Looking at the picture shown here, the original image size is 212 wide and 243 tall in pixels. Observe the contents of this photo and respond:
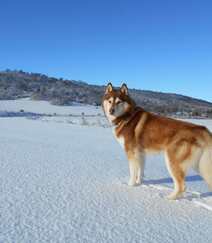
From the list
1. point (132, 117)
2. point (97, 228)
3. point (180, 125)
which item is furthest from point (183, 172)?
point (97, 228)

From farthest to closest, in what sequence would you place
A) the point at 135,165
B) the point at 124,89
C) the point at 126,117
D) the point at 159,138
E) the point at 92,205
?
the point at 124,89 < the point at 126,117 < the point at 135,165 < the point at 159,138 < the point at 92,205

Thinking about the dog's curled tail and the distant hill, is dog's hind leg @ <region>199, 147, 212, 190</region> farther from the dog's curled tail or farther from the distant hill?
the distant hill

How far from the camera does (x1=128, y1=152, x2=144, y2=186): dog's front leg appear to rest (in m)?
5.57

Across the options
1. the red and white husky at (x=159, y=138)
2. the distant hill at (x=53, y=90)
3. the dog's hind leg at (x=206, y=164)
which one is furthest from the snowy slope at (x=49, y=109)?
the dog's hind leg at (x=206, y=164)

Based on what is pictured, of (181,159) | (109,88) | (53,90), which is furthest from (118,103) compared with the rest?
(53,90)

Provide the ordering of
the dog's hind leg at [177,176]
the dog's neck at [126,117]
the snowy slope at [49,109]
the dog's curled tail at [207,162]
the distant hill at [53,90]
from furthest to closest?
the distant hill at [53,90] < the snowy slope at [49,109] < the dog's neck at [126,117] < the dog's hind leg at [177,176] < the dog's curled tail at [207,162]

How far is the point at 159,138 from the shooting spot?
5148mm

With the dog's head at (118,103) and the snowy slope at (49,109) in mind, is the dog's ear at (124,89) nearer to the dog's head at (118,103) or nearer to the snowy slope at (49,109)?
the dog's head at (118,103)

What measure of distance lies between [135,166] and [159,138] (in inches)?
29.5

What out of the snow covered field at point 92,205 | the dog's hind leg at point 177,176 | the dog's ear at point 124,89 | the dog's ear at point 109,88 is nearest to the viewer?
the snow covered field at point 92,205

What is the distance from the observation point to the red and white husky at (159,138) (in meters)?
4.81

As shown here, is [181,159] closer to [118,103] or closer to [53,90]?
[118,103]

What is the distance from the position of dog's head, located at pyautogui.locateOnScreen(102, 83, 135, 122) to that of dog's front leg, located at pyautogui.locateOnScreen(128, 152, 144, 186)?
2.41 feet

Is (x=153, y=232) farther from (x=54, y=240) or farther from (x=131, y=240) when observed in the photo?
(x=54, y=240)
